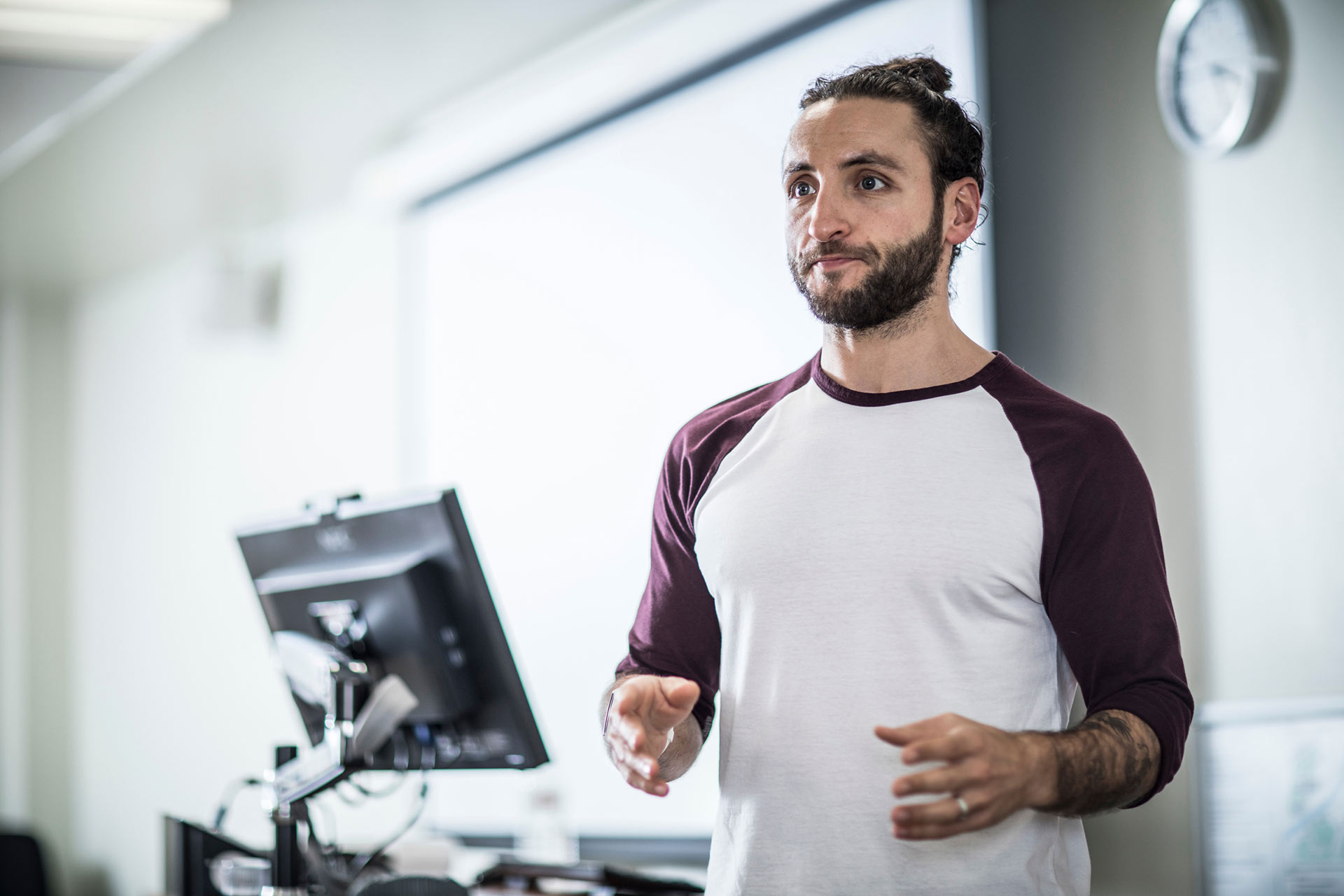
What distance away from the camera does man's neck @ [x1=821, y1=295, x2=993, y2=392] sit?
4.37 ft

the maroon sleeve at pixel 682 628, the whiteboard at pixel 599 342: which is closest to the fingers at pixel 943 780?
the maroon sleeve at pixel 682 628

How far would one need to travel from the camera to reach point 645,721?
121 centimetres

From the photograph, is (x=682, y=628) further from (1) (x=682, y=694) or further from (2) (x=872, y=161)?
(2) (x=872, y=161)

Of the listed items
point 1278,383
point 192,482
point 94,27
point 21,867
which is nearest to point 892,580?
point 1278,383

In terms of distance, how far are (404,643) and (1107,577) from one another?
84 centimetres

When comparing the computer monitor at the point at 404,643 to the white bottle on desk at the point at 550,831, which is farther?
the white bottle on desk at the point at 550,831

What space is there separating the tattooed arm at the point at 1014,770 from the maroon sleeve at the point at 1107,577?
0.04 meters

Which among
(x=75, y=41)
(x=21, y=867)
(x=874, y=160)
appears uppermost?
(x=75, y=41)

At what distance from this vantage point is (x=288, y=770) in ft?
5.35

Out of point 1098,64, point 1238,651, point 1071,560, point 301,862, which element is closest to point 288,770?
point 301,862

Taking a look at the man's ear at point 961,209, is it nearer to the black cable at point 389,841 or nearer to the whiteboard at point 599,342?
the whiteboard at point 599,342

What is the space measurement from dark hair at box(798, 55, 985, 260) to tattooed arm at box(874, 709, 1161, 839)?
0.60 m

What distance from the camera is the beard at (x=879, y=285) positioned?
1.30m

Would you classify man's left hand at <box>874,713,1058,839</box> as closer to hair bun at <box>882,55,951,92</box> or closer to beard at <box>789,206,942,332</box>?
beard at <box>789,206,942,332</box>
